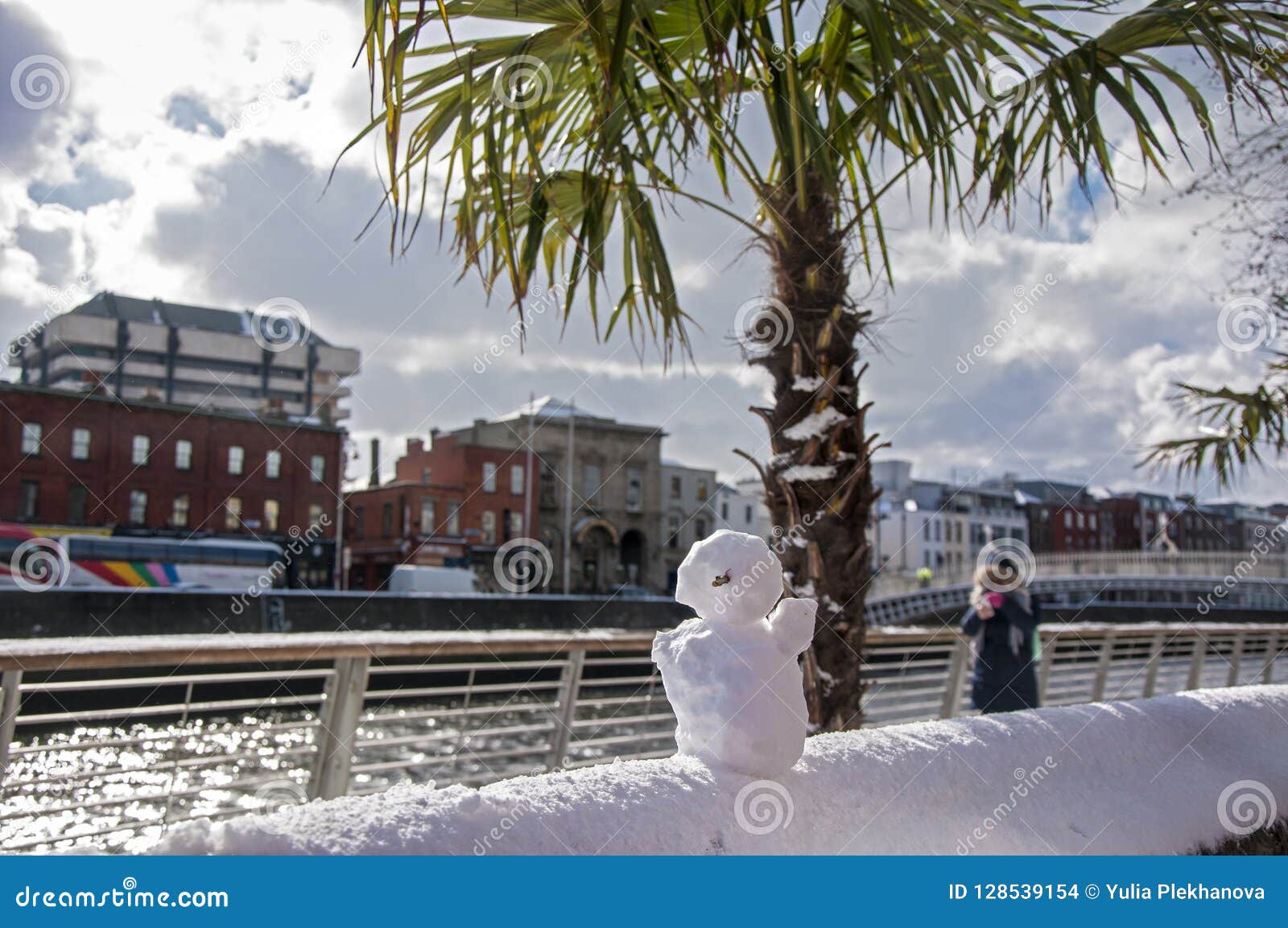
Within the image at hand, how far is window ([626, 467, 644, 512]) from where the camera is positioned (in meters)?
53.4

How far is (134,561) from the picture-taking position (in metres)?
29.0

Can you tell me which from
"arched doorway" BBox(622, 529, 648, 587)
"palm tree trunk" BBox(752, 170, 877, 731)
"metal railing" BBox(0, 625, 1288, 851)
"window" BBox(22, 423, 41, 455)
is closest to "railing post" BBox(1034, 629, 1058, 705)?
"metal railing" BBox(0, 625, 1288, 851)

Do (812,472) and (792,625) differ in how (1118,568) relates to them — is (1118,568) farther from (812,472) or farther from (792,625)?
(792,625)

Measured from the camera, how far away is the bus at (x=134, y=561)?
26.3 metres

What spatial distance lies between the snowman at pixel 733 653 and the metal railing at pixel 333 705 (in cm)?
67

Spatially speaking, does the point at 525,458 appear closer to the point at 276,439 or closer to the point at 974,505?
the point at 276,439

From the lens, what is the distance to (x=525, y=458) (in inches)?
1870

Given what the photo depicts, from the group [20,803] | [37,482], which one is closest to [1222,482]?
[20,803]

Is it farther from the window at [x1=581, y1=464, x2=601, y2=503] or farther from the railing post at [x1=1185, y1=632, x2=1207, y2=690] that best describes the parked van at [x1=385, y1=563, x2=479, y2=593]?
the railing post at [x1=1185, y1=632, x2=1207, y2=690]

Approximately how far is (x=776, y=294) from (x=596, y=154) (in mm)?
878

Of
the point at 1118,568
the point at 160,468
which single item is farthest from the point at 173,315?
the point at 1118,568

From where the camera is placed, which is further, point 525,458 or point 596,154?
point 525,458

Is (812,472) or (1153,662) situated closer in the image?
(812,472)

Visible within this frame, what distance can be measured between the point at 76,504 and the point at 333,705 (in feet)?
120
